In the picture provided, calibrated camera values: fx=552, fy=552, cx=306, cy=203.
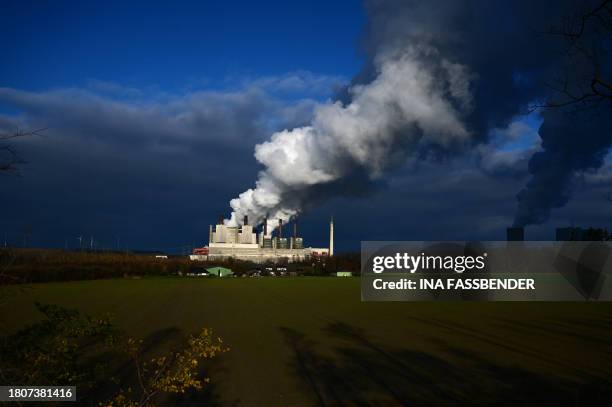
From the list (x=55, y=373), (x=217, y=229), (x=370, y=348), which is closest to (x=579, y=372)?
(x=370, y=348)

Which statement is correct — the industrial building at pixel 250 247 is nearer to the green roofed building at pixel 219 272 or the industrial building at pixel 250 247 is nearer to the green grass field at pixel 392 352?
the green roofed building at pixel 219 272

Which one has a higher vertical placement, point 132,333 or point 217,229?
point 217,229

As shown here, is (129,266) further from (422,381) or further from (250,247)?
(422,381)

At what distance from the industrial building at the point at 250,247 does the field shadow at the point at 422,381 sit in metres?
87.5

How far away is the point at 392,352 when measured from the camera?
2023 centimetres

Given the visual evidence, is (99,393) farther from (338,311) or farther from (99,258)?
(99,258)

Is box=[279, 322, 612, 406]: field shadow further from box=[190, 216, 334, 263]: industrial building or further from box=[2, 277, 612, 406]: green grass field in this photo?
box=[190, 216, 334, 263]: industrial building

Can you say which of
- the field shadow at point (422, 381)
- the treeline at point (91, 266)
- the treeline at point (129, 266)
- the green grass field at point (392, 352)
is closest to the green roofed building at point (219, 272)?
the treeline at point (129, 266)

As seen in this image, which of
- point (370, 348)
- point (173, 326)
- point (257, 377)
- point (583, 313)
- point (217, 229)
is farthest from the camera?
point (217, 229)

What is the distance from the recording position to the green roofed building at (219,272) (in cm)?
9781

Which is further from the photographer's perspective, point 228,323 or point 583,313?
point 583,313

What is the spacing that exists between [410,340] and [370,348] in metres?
2.93

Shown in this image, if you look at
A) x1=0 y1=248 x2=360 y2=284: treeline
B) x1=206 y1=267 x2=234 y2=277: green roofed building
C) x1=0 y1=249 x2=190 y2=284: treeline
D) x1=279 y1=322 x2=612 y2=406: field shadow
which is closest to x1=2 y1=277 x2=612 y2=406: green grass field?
x1=279 y1=322 x2=612 y2=406: field shadow

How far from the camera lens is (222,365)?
17453mm
